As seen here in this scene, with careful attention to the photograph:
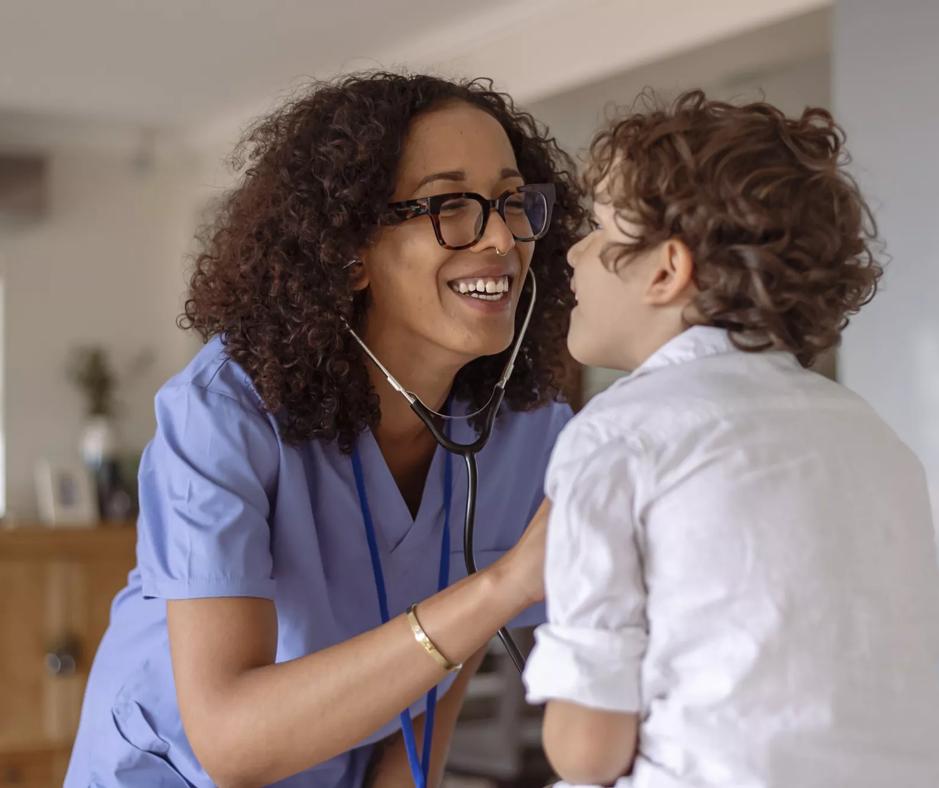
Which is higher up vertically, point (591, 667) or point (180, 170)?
A: point (180, 170)

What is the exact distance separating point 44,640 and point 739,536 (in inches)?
163

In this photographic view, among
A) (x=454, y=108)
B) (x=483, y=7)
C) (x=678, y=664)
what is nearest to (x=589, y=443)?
(x=678, y=664)

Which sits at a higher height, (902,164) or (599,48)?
(599,48)

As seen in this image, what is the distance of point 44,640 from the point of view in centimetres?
450

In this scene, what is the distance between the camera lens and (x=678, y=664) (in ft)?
2.82

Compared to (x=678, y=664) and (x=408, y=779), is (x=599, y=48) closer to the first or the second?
(x=408, y=779)

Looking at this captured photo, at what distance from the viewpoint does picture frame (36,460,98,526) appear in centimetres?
A: 520

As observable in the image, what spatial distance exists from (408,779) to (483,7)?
330cm

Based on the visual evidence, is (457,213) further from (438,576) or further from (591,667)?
(591,667)

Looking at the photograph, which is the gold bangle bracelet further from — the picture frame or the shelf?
the picture frame

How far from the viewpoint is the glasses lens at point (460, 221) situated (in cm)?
144

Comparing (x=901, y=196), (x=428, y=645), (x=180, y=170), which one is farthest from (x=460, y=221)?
(x=180, y=170)

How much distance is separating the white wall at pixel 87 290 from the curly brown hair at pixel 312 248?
396 cm

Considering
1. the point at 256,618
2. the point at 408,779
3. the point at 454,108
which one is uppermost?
the point at 454,108
